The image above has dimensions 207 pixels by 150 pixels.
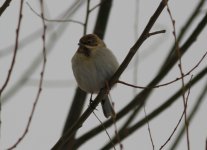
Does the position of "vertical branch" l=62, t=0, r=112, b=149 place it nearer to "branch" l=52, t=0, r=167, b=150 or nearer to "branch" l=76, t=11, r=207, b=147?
"branch" l=76, t=11, r=207, b=147

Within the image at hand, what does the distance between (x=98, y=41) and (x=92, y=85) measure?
0.50 m

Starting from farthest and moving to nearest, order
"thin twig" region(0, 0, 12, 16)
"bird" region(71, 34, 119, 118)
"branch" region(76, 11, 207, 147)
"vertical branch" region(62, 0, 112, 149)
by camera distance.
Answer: "vertical branch" region(62, 0, 112, 149), "bird" region(71, 34, 119, 118), "branch" region(76, 11, 207, 147), "thin twig" region(0, 0, 12, 16)

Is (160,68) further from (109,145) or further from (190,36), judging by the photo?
(109,145)

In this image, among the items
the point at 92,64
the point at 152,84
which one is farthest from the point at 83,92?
the point at 152,84

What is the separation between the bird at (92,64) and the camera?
4.99m

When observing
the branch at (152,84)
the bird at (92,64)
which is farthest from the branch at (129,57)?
the bird at (92,64)

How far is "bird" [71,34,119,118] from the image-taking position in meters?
4.99

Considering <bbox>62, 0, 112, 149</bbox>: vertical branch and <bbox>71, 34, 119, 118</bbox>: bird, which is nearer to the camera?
<bbox>71, 34, 119, 118</bbox>: bird

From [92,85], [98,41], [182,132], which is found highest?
[98,41]

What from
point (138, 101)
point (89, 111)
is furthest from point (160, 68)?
point (89, 111)

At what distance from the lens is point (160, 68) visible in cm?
519

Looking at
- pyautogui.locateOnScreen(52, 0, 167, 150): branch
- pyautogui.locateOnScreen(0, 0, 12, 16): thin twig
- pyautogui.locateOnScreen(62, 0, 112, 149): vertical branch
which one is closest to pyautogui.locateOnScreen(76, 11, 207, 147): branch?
pyautogui.locateOnScreen(62, 0, 112, 149): vertical branch

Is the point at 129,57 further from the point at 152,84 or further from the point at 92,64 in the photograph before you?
the point at 92,64

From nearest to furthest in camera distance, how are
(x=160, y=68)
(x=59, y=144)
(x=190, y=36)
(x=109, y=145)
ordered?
(x=59, y=144) → (x=109, y=145) → (x=190, y=36) → (x=160, y=68)
